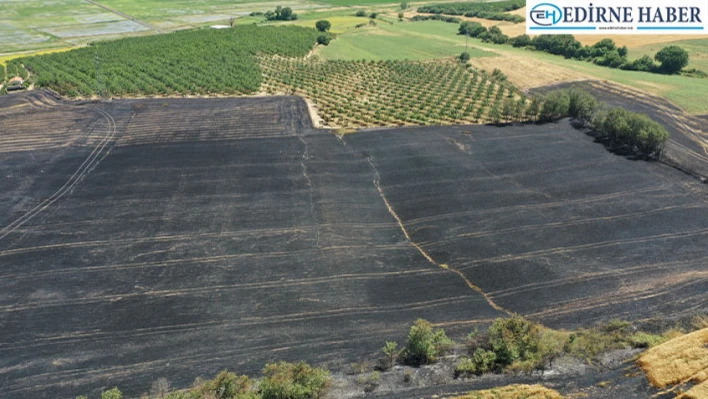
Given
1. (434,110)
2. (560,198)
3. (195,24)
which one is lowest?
(560,198)

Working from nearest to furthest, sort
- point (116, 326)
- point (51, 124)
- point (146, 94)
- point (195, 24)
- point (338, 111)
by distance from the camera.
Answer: point (116, 326) < point (51, 124) < point (338, 111) < point (146, 94) < point (195, 24)

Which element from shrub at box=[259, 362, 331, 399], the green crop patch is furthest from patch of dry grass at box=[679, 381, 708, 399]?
the green crop patch

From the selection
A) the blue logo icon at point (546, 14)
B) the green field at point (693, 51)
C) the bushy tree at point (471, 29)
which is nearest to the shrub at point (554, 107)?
the green field at point (693, 51)

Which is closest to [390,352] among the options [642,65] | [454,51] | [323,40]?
[642,65]

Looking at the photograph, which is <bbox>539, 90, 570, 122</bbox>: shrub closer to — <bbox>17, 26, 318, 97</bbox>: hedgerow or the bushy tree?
<bbox>17, 26, 318, 97</bbox>: hedgerow

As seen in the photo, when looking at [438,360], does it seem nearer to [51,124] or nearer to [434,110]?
[434,110]

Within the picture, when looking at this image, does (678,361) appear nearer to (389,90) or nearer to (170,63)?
(389,90)

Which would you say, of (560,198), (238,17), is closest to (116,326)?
(560,198)
